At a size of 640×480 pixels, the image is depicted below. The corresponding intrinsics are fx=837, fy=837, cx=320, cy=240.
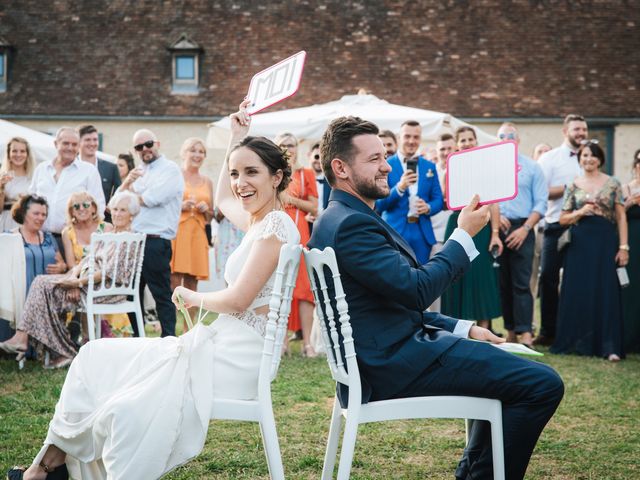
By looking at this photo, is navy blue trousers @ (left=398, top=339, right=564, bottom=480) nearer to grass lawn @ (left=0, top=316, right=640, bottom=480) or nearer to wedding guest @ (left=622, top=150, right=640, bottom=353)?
grass lawn @ (left=0, top=316, right=640, bottom=480)

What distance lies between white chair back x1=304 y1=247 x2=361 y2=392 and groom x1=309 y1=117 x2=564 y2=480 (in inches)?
2.9

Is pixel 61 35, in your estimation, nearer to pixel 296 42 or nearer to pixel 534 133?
pixel 296 42

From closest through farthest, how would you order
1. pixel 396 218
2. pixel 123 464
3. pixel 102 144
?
pixel 123 464
pixel 396 218
pixel 102 144

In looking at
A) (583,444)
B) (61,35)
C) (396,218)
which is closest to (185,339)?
(583,444)

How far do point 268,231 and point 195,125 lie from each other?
831 inches

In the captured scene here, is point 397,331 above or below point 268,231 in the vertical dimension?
below

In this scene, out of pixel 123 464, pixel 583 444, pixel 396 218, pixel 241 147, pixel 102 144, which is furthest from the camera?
pixel 102 144

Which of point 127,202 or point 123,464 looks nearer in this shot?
point 123,464

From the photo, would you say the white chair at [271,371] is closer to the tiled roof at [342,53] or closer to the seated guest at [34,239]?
the seated guest at [34,239]

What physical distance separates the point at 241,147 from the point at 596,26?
22.8 meters

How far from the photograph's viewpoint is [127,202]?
26.1 feet

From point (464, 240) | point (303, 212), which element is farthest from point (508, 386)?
point (303, 212)

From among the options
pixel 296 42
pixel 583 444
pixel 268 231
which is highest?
pixel 296 42

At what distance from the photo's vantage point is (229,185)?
12.9ft
